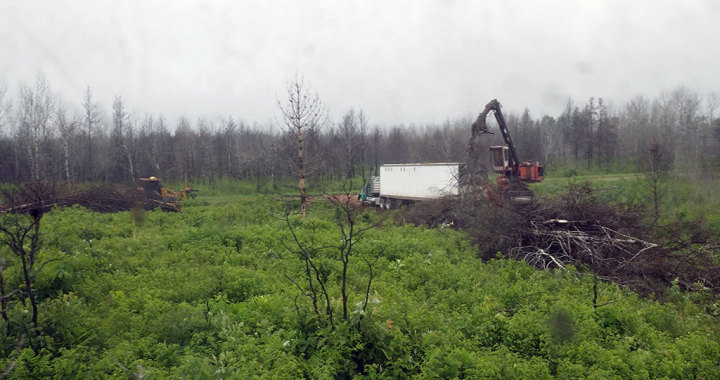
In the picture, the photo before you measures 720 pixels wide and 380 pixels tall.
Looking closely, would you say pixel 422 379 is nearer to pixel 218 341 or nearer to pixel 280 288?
pixel 218 341

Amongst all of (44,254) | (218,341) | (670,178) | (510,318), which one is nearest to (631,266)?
(510,318)

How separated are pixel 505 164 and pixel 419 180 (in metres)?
4.74

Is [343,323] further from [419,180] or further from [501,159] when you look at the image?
[419,180]

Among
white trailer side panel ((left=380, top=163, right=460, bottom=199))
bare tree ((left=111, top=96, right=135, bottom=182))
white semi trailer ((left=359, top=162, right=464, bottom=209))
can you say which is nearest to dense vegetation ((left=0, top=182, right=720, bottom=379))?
white trailer side panel ((left=380, top=163, right=460, bottom=199))

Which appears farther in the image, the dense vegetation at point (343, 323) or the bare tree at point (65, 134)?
A: the bare tree at point (65, 134)

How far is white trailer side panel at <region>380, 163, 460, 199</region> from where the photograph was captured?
2025cm

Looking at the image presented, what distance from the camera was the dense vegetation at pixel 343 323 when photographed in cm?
512

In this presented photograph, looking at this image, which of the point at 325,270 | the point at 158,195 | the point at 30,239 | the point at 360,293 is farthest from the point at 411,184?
the point at 30,239

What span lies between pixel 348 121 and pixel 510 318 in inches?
1485

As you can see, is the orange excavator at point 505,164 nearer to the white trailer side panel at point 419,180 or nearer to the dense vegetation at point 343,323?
the white trailer side panel at point 419,180

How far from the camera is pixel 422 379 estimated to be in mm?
4887

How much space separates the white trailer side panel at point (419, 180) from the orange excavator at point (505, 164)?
5.54 ft

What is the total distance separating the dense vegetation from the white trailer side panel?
979 centimetres

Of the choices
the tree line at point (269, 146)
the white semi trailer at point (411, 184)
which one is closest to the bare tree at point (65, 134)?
the tree line at point (269, 146)
